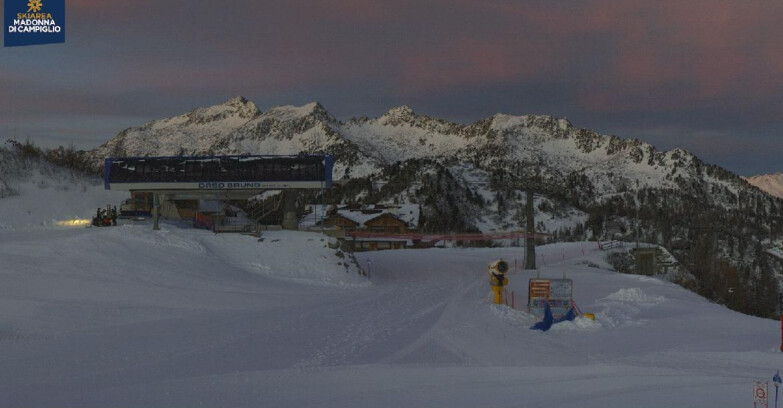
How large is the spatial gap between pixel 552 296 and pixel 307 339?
9.47 meters

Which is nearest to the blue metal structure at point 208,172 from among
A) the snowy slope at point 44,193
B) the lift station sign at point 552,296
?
the snowy slope at point 44,193

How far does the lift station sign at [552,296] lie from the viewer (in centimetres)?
2125

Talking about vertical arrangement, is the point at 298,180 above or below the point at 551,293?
above

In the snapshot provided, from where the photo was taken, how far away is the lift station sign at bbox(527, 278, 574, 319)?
21255 millimetres

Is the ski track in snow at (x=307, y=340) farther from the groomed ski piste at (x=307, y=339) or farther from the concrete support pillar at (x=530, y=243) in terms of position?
the concrete support pillar at (x=530, y=243)

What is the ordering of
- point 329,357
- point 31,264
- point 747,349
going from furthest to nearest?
point 31,264 < point 747,349 < point 329,357

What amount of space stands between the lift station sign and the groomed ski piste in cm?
101

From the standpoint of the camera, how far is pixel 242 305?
914 inches

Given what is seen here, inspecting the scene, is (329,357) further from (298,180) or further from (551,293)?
(298,180)

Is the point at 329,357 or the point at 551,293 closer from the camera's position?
the point at 329,357

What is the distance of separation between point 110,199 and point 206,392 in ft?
182

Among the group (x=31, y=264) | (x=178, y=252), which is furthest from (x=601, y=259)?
(x=31, y=264)

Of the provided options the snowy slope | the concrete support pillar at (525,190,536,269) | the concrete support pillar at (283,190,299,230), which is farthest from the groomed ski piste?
the snowy slope

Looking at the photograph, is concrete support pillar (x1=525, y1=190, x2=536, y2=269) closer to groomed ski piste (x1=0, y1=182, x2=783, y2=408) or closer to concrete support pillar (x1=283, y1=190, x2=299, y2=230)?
groomed ski piste (x1=0, y1=182, x2=783, y2=408)
